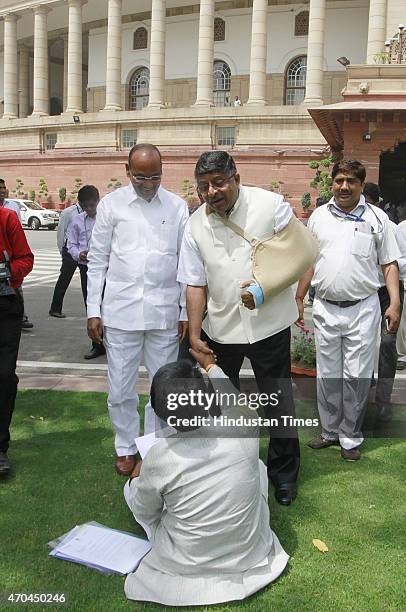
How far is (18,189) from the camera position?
43000 millimetres

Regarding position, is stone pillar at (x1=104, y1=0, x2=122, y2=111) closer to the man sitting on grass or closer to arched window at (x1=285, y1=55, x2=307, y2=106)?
arched window at (x1=285, y1=55, x2=307, y2=106)

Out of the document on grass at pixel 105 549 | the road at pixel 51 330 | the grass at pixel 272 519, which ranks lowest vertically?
the road at pixel 51 330

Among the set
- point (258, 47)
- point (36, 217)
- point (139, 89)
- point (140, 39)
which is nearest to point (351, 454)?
point (36, 217)

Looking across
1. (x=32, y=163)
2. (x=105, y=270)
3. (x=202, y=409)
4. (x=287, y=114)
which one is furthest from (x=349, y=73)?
(x=32, y=163)

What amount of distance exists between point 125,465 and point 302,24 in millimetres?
43739

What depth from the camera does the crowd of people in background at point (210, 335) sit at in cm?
276

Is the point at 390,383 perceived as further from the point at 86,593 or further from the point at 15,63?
the point at 15,63

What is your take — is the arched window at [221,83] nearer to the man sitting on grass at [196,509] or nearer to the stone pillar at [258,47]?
the stone pillar at [258,47]

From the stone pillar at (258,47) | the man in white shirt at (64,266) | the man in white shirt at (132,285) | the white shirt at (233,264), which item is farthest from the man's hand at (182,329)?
the stone pillar at (258,47)

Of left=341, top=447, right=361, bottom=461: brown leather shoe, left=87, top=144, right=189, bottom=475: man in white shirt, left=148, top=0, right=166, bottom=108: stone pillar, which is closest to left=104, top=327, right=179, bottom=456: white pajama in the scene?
left=87, top=144, right=189, bottom=475: man in white shirt

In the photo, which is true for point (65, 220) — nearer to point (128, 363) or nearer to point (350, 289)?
point (128, 363)

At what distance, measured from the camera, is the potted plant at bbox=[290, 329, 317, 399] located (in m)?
5.71

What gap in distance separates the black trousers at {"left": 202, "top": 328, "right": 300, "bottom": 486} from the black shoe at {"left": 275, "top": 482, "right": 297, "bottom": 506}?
0.10 ft

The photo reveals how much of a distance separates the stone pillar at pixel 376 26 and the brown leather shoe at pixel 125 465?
121ft
